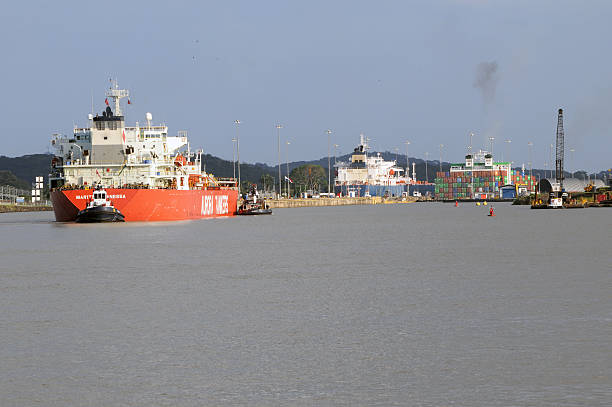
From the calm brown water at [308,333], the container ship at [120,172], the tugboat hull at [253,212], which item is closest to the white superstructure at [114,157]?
the container ship at [120,172]

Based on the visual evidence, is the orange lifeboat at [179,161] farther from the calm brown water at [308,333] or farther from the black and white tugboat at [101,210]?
the calm brown water at [308,333]

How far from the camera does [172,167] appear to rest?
93.9 m

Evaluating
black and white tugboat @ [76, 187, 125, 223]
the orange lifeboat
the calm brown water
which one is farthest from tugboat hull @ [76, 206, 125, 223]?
the calm brown water

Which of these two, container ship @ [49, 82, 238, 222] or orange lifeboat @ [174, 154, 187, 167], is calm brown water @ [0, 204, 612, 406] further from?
orange lifeboat @ [174, 154, 187, 167]

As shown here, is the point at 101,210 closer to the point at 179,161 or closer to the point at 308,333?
the point at 179,161

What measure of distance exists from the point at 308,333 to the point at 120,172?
71611 millimetres

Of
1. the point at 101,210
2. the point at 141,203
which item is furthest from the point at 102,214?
the point at 141,203

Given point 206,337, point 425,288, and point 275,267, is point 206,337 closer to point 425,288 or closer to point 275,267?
point 425,288

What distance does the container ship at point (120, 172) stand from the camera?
276 ft

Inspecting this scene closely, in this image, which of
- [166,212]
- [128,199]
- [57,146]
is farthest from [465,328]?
[57,146]

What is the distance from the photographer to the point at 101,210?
267 ft

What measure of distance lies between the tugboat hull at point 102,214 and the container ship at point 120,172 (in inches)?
38.1

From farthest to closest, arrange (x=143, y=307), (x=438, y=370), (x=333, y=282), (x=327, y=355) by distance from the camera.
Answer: (x=333, y=282), (x=143, y=307), (x=327, y=355), (x=438, y=370)

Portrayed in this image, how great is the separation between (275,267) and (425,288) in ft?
34.2
